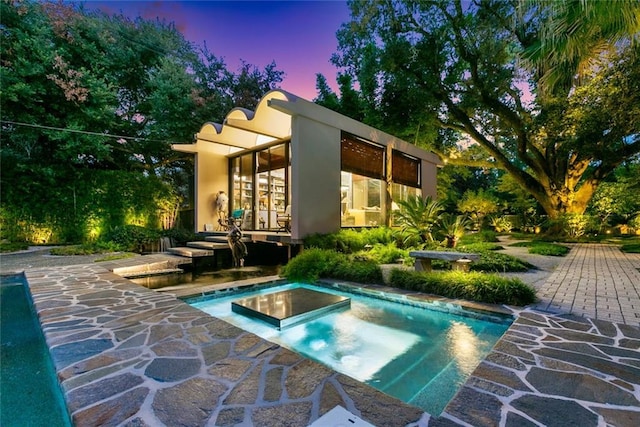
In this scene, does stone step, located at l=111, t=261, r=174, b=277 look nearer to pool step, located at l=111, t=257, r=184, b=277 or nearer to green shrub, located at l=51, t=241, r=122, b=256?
pool step, located at l=111, t=257, r=184, b=277

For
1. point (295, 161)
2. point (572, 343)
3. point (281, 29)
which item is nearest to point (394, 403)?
point (572, 343)

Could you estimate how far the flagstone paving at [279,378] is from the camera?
168 centimetres

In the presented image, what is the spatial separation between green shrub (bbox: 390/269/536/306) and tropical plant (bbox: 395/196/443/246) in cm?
313

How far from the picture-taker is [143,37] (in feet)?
42.3

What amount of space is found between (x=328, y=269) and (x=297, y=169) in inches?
114

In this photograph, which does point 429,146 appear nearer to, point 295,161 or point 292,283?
point 295,161

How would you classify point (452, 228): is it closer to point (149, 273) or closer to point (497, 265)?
point (497, 265)

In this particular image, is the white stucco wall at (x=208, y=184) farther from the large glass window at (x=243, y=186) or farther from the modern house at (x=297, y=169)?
the large glass window at (x=243, y=186)

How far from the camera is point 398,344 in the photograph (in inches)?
128

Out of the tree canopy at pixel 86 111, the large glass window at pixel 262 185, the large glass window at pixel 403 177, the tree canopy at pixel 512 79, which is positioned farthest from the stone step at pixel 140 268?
the tree canopy at pixel 512 79

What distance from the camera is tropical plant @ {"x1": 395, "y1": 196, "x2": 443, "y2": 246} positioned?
8039mm

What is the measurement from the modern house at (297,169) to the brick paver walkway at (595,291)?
5.34m

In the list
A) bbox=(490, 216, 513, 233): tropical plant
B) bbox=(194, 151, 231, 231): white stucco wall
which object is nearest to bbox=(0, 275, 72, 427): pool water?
bbox=(194, 151, 231, 231): white stucco wall

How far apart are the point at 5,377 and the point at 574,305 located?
6346 millimetres
